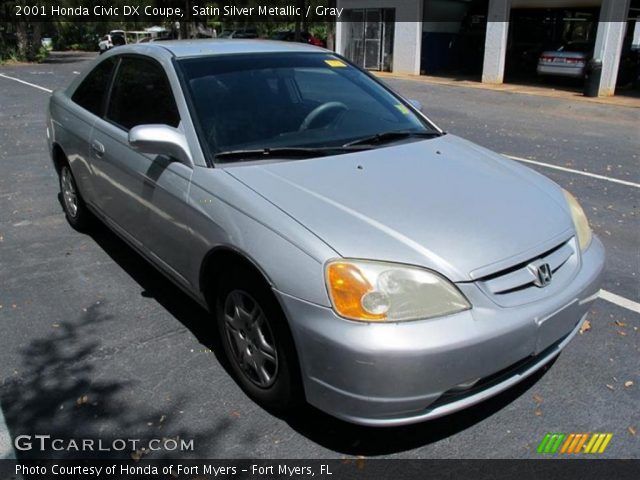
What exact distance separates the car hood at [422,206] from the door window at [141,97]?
0.80m

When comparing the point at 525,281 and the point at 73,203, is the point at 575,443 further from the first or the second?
the point at 73,203

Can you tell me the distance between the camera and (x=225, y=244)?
9.04ft

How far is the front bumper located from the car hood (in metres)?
0.22

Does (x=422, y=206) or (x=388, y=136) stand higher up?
(x=388, y=136)

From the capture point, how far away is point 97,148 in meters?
4.14

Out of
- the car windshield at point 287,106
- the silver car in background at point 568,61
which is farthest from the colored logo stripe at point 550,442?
the silver car in background at point 568,61

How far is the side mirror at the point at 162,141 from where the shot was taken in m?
3.07

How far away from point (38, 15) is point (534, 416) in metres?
38.1

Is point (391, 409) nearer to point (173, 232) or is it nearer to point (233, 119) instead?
point (173, 232)

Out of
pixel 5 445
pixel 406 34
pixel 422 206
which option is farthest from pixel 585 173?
pixel 406 34

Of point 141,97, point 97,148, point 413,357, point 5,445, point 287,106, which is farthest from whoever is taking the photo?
point 97,148

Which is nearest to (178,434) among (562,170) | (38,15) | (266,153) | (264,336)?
(264,336)

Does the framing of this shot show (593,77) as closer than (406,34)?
Yes

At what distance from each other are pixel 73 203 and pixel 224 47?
7.39 feet
